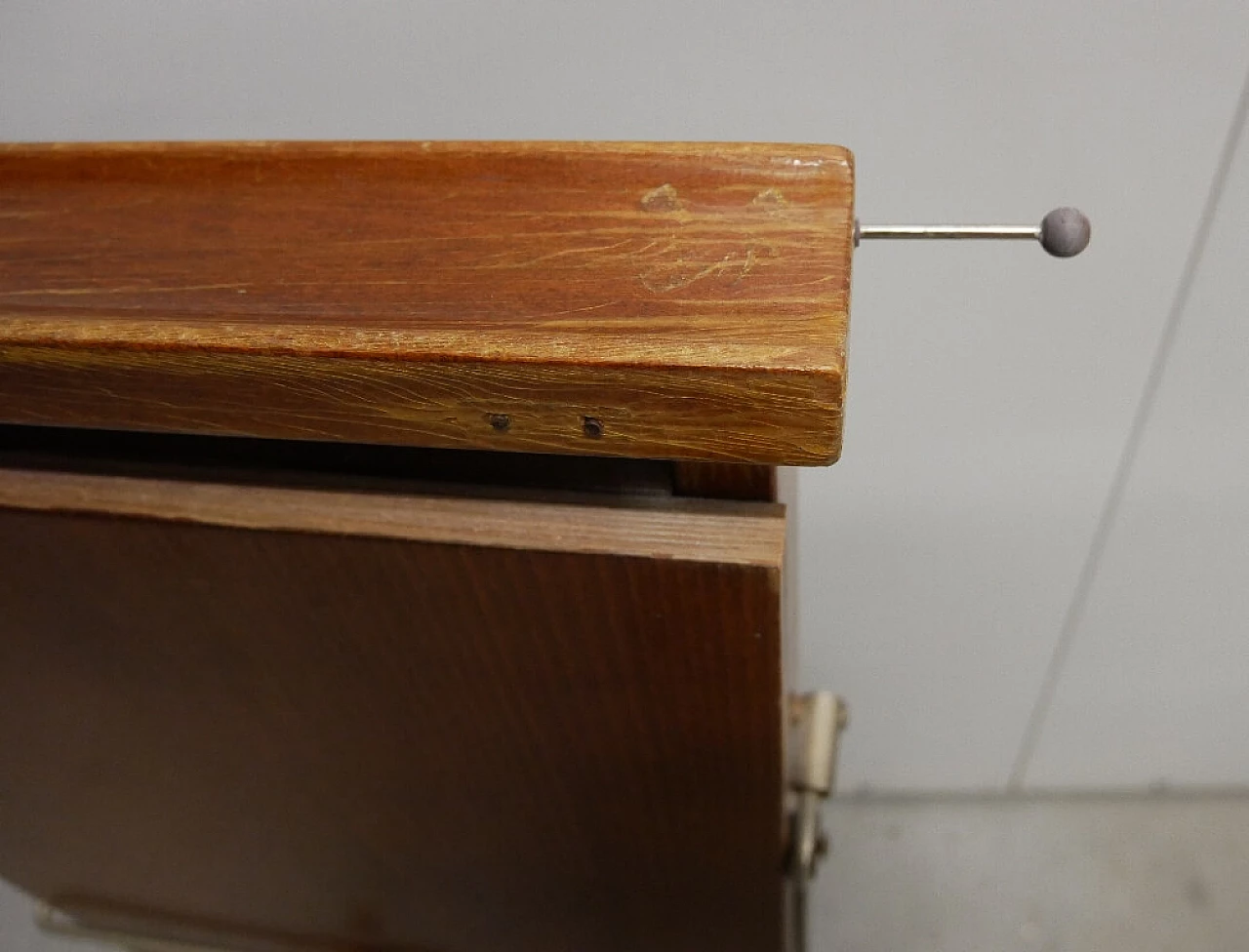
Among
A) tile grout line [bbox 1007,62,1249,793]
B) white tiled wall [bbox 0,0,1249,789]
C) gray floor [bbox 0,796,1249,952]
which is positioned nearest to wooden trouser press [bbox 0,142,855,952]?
white tiled wall [bbox 0,0,1249,789]

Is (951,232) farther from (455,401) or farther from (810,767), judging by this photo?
(810,767)

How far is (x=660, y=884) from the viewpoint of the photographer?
1.66ft

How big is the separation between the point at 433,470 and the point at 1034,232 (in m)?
0.21

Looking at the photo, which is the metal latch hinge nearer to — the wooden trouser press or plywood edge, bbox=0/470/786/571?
the wooden trouser press

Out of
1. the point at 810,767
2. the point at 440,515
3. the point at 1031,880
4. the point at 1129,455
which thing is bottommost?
the point at 1031,880

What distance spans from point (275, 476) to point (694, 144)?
0.59 feet

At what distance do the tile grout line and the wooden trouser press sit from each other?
0.97 feet

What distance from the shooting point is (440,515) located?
12.7 inches

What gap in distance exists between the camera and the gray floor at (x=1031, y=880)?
0.92m

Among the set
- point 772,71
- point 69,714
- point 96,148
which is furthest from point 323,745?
point 772,71

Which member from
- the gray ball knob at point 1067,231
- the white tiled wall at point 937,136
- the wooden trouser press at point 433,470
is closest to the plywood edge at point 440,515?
the wooden trouser press at point 433,470

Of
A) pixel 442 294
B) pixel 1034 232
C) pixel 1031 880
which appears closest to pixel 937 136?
pixel 1034 232

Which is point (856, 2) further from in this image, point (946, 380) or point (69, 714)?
point (69, 714)

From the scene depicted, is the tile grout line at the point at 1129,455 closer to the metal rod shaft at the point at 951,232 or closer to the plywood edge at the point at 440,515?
the metal rod shaft at the point at 951,232
